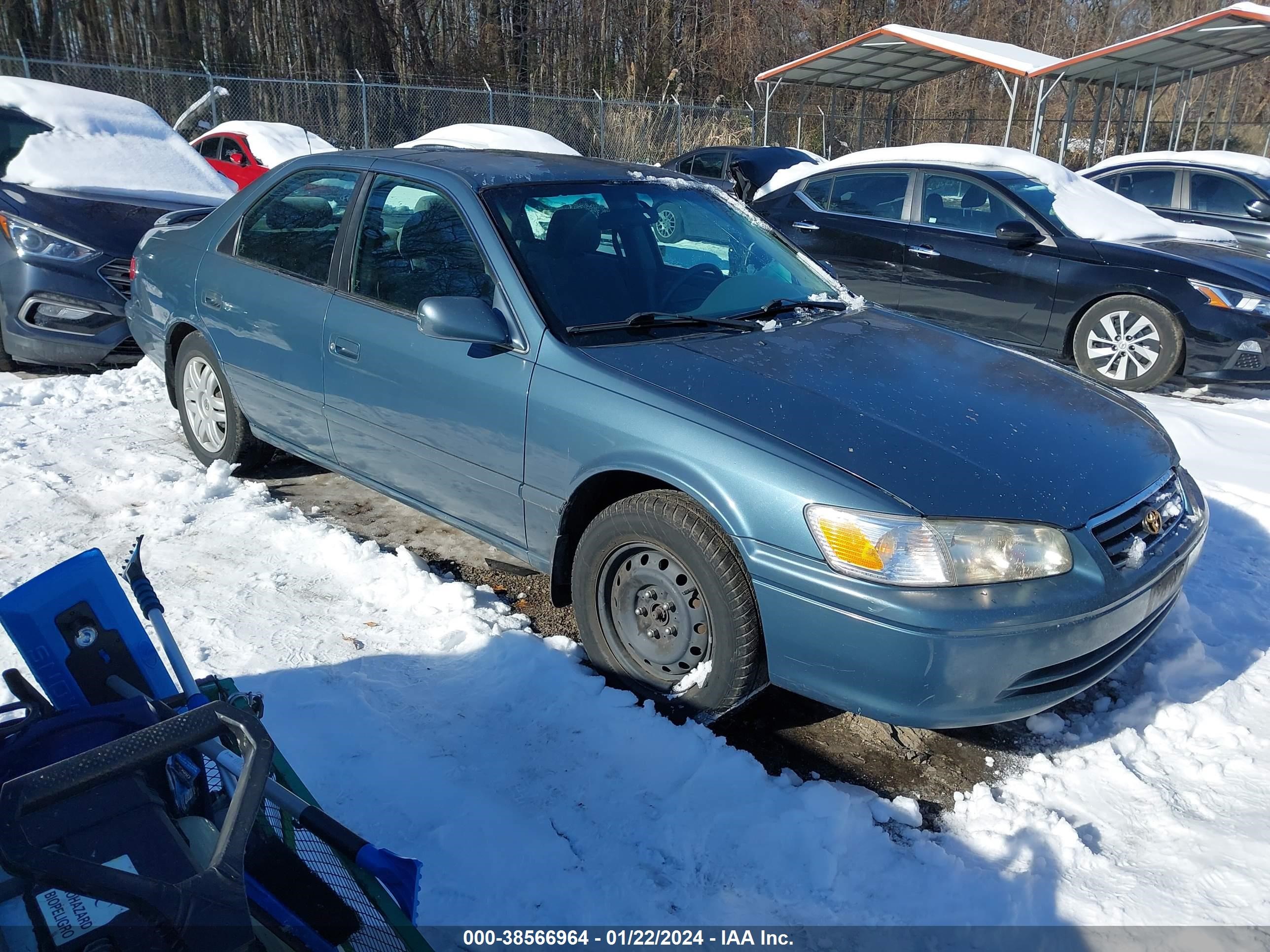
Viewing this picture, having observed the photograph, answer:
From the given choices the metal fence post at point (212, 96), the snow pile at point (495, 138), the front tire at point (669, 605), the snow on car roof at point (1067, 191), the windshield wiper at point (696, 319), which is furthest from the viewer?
the metal fence post at point (212, 96)

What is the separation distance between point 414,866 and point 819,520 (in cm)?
132

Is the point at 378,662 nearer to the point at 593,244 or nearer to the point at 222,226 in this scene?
the point at 593,244

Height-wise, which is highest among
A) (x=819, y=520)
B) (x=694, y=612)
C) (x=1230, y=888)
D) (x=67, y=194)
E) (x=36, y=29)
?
(x=36, y=29)

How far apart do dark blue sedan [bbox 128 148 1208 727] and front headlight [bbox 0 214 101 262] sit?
2373mm

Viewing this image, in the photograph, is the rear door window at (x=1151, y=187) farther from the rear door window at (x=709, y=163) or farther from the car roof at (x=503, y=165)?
the car roof at (x=503, y=165)

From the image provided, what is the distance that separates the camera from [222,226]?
15.0 ft

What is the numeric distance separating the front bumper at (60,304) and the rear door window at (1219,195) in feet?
35.6

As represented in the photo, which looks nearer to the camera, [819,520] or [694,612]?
[819,520]

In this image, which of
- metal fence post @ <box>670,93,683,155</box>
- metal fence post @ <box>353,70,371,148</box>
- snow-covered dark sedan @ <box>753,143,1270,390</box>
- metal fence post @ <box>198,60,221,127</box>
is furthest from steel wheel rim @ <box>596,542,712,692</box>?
metal fence post @ <box>670,93,683,155</box>

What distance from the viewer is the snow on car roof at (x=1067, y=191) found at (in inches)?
298

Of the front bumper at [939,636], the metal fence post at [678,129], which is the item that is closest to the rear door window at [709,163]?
the metal fence post at [678,129]

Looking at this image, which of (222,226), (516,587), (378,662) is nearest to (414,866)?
(378,662)

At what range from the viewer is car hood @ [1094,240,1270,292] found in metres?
6.77

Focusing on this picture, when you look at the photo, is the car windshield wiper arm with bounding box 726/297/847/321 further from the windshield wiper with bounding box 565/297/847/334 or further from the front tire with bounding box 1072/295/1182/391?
the front tire with bounding box 1072/295/1182/391
